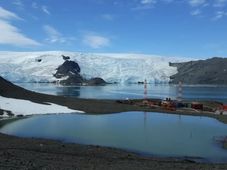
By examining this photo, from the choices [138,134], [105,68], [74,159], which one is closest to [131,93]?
[105,68]

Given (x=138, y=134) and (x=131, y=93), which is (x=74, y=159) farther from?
(x=131, y=93)

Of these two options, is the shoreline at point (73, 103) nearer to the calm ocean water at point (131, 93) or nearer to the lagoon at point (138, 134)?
the lagoon at point (138, 134)

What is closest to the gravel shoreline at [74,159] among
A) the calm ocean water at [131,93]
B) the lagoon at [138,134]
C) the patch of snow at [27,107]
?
the lagoon at [138,134]

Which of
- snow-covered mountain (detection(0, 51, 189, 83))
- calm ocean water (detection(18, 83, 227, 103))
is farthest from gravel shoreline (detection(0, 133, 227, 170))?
snow-covered mountain (detection(0, 51, 189, 83))

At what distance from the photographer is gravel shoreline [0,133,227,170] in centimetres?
1520

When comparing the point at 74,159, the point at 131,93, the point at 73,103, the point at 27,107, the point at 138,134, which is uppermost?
the point at 131,93

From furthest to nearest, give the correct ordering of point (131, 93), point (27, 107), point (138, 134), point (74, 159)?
1. point (131, 93)
2. point (27, 107)
3. point (138, 134)
4. point (74, 159)

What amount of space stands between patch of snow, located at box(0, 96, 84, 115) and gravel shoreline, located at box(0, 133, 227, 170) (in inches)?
788

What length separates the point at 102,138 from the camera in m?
28.0

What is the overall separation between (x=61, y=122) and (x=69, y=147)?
555 inches

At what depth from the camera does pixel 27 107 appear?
4681cm

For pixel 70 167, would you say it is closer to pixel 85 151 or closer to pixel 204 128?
pixel 85 151

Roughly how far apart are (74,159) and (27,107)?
98.1 feet

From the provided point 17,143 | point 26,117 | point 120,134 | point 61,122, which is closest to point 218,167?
point 17,143
